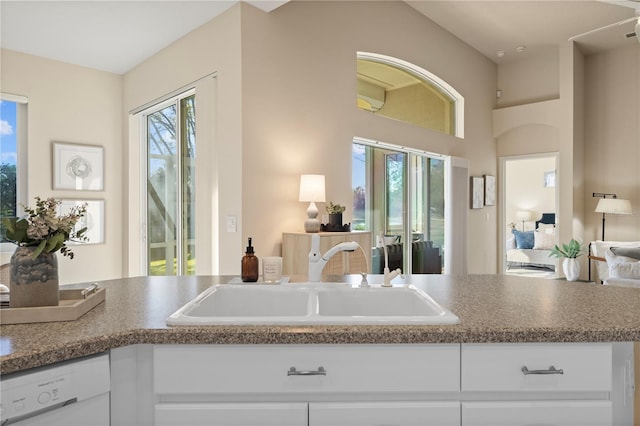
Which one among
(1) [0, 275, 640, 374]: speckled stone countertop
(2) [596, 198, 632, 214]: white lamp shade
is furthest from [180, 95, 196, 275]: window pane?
(2) [596, 198, 632, 214]: white lamp shade

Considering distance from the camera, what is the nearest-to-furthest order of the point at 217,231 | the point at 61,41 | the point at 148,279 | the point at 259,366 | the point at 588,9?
the point at 259,366
the point at 148,279
the point at 217,231
the point at 61,41
the point at 588,9

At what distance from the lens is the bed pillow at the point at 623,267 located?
12.6 ft

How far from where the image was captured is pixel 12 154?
13.1 ft

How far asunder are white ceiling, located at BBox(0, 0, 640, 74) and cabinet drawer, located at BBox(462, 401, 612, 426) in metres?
2.95

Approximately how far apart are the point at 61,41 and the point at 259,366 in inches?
160

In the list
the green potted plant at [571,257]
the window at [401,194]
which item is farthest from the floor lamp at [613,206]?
the window at [401,194]

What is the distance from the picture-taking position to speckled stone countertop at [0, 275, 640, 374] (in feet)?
3.23

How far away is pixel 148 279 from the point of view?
1887 millimetres

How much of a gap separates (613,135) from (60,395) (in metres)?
7.26

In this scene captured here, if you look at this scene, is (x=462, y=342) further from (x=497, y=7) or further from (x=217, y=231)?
(x=497, y=7)

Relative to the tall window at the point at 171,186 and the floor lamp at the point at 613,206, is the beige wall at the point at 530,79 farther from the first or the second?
the tall window at the point at 171,186

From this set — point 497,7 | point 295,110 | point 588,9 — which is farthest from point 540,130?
point 295,110

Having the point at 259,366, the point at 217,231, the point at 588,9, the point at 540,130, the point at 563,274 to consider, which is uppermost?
the point at 588,9

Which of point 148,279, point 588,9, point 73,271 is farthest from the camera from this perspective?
point 588,9
